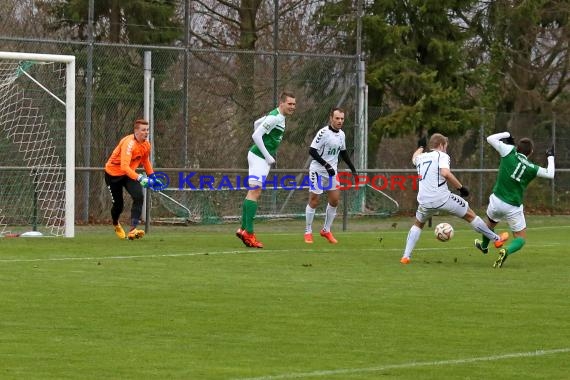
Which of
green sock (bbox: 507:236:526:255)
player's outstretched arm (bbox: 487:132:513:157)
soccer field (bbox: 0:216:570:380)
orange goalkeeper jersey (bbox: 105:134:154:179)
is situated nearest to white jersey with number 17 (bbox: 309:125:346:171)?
soccer field (bbox: 0:216:570:380)

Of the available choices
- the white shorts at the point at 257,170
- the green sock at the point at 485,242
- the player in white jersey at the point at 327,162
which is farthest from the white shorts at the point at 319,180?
the green sock at the point at 485,242

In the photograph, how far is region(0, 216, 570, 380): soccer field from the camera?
27.9 feet

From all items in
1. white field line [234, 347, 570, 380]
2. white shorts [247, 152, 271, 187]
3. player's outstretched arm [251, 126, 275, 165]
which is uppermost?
player's outstretched arm [251, 126, 275, 165]

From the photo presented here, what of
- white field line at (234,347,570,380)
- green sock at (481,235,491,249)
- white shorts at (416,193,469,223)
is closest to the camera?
white field line at (234,347,570,380)

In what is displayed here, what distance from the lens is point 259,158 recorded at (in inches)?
720

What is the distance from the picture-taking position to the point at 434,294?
1253 cm

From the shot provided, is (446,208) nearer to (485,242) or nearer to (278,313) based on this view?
(485,242)

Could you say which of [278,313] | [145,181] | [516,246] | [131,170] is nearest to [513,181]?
[516,246]

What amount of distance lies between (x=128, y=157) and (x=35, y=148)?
207 inches

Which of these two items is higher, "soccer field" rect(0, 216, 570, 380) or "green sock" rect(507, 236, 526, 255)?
"green sock" rect(507, 236, 526, 255)

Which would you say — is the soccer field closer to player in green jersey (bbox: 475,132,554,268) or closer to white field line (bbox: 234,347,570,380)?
white field line (bbox: 234,347,570,380)

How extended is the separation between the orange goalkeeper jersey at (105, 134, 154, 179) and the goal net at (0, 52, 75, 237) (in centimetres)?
61

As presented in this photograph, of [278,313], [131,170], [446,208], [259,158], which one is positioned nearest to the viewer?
[278,313]

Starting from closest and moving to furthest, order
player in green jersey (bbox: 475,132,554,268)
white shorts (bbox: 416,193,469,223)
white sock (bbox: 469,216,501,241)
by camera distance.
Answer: white shorts (bbox: 416,193,469,223), player in green jersey (bbox: 475,132,554,268), white sock (bbox: 469,216,501,241)
